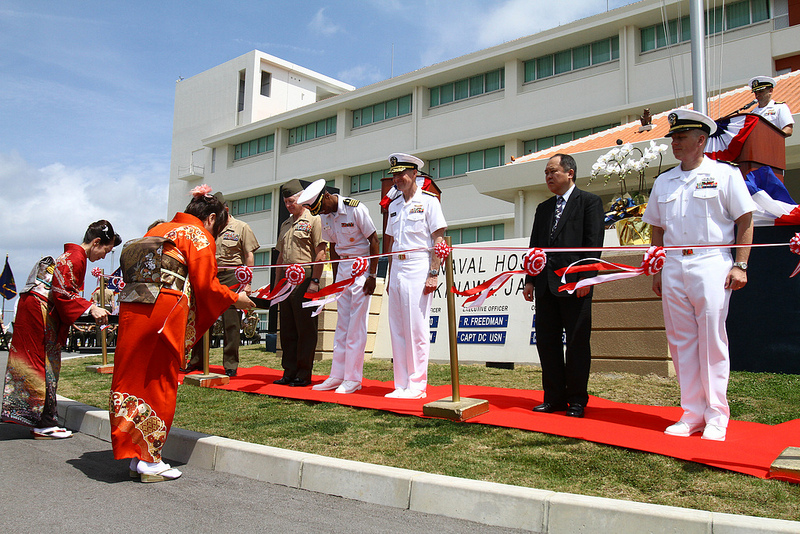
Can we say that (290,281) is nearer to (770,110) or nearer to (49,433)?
(49,433)

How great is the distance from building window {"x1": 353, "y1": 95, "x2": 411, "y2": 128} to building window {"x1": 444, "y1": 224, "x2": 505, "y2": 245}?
7666 millimetres

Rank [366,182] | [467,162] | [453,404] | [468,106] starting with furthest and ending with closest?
1. [366,182]
2. [467,162]
3. [468,106]
4. [453,404]

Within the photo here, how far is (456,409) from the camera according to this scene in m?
4.65

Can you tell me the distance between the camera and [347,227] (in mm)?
6535

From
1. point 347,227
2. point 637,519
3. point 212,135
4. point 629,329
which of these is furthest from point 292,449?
point 212,135

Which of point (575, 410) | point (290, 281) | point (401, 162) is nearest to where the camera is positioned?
point (575, 410)

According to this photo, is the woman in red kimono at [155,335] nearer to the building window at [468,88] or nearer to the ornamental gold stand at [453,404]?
the ornamental gold stand at [453,404]

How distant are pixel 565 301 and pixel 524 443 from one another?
1464 millimetres

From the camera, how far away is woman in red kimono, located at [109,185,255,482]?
154 inches

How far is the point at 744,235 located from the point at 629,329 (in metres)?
3.07

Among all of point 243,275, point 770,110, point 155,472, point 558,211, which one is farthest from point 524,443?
point 770,110

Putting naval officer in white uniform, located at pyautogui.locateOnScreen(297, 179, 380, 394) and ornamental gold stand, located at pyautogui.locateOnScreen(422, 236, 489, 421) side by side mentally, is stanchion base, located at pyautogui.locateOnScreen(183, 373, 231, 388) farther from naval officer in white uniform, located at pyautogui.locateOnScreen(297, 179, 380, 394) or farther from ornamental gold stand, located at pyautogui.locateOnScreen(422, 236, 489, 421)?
ornamental gold stand, located at pyautogui.locateOnScreen(422, 236, 489, 421)

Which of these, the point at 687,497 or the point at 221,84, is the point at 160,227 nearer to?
the point at 687,497

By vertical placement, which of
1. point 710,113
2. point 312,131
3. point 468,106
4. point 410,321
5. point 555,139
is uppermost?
point 312,131
